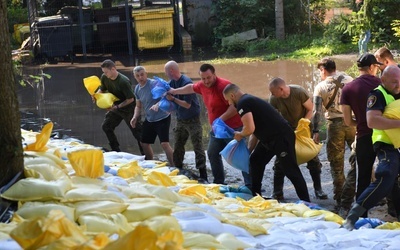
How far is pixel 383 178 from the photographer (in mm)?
7250

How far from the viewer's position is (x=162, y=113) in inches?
445

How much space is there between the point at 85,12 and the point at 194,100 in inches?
614

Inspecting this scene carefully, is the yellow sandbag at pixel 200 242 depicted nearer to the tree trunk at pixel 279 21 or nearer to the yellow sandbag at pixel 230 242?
the yellow sandbag at pixel 230 242

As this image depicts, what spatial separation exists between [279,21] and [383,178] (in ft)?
61.4

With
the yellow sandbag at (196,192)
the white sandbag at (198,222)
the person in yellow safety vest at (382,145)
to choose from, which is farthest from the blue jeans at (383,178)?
the white sandbag at (198,222)

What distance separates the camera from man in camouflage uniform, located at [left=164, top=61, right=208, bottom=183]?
35.9 ft

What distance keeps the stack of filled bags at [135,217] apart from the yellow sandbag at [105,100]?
495 centimetres

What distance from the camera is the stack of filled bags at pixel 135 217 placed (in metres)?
4.38

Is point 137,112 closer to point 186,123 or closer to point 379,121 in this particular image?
point 186,123

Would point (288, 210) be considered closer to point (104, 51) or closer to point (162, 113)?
point (162, 113)

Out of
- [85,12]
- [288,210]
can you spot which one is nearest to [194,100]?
[288,210]

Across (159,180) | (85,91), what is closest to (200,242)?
(159,180)

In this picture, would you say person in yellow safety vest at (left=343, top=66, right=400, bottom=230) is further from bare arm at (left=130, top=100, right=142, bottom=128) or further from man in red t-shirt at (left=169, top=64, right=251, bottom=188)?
bare arm at (left=130, top=100, right=142, bottom=128)

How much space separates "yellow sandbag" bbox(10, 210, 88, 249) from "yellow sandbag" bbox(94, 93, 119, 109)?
7535 mm
